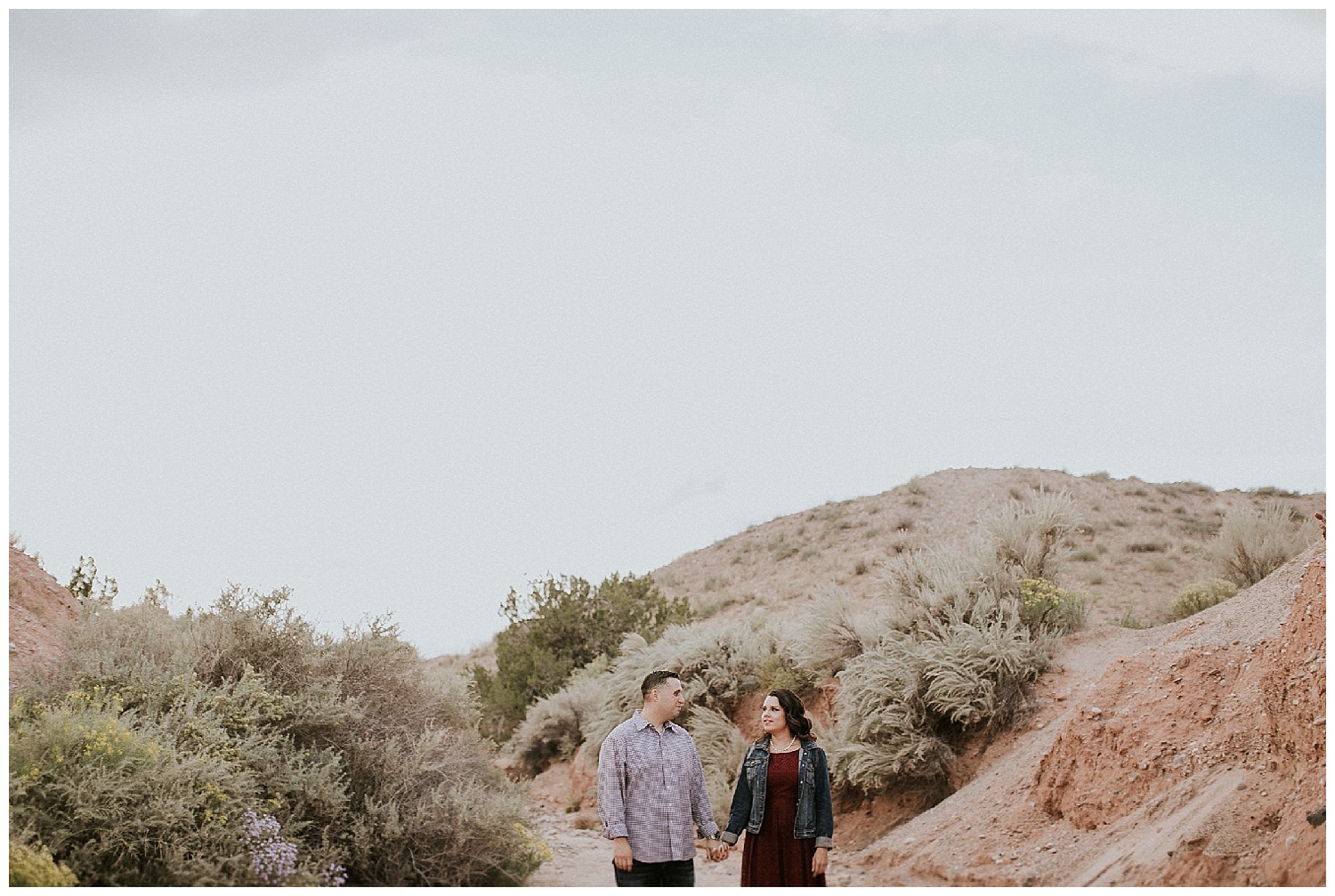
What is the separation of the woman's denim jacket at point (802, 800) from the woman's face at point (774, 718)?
0.11 metres

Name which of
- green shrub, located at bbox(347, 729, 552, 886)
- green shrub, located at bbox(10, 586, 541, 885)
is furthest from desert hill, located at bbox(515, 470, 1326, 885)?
green shrub, located at bbox(10, 586, 541, 885)

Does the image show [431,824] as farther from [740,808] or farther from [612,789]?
[740,808]

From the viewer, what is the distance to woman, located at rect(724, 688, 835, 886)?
4.95 m

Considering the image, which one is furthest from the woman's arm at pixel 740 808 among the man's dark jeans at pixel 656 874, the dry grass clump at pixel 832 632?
the dry grass clump at pixel 832 632

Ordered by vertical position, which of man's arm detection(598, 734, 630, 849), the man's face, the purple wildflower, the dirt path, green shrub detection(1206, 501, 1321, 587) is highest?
green shrub detection(1206, 501, 1321, 587)

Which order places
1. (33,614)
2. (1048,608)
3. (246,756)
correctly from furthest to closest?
(1048,608), (33,614), (246,756)

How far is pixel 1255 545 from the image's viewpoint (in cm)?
1234

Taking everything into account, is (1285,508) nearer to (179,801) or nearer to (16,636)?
(179,801)

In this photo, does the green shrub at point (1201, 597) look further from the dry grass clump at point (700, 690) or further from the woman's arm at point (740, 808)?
the woman's arm at point (740, 808)

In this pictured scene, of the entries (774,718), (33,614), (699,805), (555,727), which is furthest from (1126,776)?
(555,727)

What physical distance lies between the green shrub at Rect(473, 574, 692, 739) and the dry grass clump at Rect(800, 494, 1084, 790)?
5.02m

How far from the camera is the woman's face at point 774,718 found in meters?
5.01

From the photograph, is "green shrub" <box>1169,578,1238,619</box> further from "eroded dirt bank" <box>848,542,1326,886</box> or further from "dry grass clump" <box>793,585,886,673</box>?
"dry grass clump" <box>793,585,886,673</box>

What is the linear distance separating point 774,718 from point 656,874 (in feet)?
3.07
